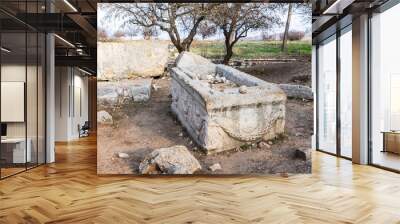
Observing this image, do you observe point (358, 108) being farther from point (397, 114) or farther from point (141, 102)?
point (141, 102)

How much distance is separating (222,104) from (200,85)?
0.46m

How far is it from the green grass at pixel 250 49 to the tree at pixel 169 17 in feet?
0.78

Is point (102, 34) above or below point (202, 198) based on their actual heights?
above

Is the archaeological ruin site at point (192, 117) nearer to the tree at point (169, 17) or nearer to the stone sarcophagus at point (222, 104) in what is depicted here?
the stone sarcophagus at point (222, 104)

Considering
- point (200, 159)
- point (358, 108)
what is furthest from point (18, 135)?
point (358, 108)

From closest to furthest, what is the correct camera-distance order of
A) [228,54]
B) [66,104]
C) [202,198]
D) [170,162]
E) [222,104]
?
[202,198]
[222,104]
[170,162]
[228,54]
[66,104]

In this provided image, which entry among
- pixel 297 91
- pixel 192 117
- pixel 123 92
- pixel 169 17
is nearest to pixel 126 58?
pixel 123 92

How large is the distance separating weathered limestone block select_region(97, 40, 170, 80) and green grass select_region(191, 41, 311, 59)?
0.72m

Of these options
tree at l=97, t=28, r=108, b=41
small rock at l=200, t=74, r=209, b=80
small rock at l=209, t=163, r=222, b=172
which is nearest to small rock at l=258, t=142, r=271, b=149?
small rock at l=209, t=163, r=222, b=172

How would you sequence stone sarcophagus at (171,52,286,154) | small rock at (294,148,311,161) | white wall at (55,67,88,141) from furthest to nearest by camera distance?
white wall at (55,67,88,141) < small rock at (294,148,311,161) < stone sarcophagus at (171,52,286,154)

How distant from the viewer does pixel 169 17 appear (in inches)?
237

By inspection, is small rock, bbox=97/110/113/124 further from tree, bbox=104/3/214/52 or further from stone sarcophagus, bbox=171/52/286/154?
tree, bbox=104/3/214/52

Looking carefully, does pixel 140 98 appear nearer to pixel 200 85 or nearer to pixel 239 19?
pixel 200 85

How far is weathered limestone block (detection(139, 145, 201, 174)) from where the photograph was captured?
583 cm
